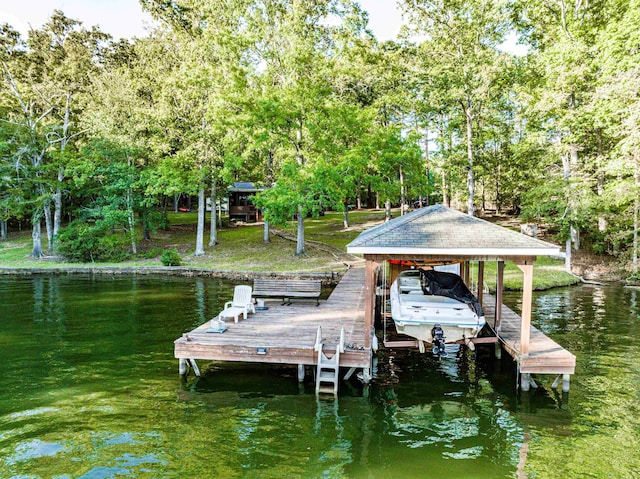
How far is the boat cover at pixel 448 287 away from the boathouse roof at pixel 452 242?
179 centimetres

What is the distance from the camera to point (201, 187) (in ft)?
99.5

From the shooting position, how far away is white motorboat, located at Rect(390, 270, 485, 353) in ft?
32.7

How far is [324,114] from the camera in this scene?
1032 inches

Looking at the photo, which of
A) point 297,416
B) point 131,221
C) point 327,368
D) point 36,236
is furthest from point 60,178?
point 297,416

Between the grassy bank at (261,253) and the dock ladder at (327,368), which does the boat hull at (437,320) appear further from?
the grassy bank at (261,253)

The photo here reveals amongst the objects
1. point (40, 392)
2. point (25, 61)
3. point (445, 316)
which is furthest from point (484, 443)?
point (25, 61)

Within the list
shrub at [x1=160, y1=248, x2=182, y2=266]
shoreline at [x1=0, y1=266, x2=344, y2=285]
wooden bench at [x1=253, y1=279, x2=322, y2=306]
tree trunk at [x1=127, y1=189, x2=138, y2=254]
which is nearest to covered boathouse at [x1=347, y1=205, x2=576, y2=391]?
wooden bench at [x1=253, y1=279, x2=322, y2=306]

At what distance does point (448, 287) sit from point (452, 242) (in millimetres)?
2587

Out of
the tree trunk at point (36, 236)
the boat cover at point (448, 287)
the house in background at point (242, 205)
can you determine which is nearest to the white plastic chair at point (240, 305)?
the boat cover at point (448, 287)

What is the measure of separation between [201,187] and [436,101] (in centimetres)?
1713

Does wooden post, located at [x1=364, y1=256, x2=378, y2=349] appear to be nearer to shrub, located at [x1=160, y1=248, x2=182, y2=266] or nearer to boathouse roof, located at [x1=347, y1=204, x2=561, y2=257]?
boathouse roof, located at [x1=347, y1=204, x2=561, y2=257]

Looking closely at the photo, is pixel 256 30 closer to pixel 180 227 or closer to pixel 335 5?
pixel 335 5

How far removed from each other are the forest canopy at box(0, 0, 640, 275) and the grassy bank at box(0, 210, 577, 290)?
1.55 m

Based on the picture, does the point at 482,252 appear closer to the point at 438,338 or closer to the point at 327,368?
the point at 438,338
